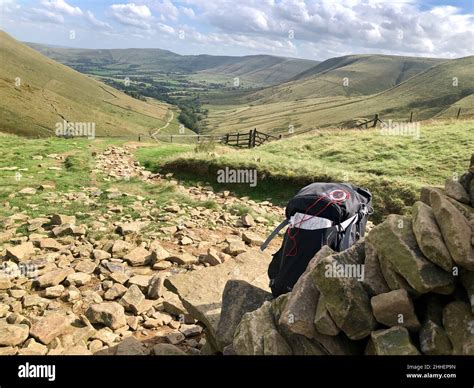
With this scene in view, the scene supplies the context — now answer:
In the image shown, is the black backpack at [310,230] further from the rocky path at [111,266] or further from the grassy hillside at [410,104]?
the grassy hillside at [410,104]

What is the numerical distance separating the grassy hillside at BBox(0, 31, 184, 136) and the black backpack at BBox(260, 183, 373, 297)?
302ft

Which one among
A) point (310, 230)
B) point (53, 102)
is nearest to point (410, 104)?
point (53, 102)

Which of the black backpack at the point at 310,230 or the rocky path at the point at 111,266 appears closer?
the black backpack at the point at 310,230

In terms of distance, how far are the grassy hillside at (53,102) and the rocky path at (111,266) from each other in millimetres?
84745

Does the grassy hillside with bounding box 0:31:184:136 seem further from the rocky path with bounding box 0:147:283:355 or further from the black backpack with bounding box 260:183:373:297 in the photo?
the black backpack with bounding box 260:183:373:297

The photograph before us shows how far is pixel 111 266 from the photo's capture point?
27.1 ft

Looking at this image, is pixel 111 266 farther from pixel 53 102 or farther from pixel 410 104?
pixel 53 102

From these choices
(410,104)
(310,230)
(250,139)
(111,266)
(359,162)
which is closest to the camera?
(310,230)

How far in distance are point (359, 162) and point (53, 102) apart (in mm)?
116773

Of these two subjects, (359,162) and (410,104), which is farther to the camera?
(410,104)

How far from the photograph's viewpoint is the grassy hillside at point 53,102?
94.1 m

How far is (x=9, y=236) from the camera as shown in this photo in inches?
384

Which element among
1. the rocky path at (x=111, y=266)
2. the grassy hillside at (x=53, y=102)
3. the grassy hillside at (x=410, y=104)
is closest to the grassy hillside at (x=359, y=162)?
the rocky path at (x=111, y=266)
